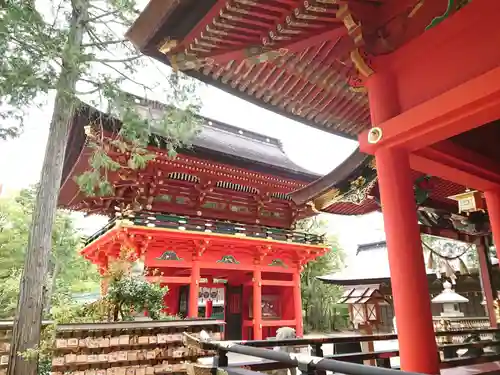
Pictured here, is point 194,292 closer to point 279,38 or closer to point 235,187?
point 235,187

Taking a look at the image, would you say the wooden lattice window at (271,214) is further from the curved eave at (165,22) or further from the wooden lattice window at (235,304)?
the curved eave at (165,22)

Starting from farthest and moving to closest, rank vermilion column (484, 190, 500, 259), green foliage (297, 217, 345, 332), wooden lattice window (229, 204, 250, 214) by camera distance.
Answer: green foliage (297, 217, 345, 332) < wooden lattice window (229, 204, 250, 214) < vermilion column (484, 190, 500, 259)

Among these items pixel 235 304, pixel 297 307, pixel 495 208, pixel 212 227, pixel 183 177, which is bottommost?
pixel 297 307

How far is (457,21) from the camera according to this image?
278 centimetres

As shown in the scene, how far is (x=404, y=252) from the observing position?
2.84 metres

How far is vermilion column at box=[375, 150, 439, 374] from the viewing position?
269 cm

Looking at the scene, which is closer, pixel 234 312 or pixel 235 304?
pixel 234 312

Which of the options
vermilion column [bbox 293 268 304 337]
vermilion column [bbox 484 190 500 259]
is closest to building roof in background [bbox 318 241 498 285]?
vermilion column [bbox 293 268 304 337]

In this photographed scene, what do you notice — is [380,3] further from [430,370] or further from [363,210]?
[363,210]

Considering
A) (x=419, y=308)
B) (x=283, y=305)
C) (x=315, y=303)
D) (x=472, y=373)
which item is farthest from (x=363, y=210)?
(x=315, y=303)

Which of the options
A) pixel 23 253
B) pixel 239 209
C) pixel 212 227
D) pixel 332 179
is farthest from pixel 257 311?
pixel 23 253

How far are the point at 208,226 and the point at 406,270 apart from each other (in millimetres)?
10353

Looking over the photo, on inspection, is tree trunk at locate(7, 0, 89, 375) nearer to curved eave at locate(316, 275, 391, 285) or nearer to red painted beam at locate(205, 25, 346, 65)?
red painted beam at locate(205, 25, 346, 65)

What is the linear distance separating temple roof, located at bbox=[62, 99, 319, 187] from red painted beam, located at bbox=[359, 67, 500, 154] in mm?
6905
